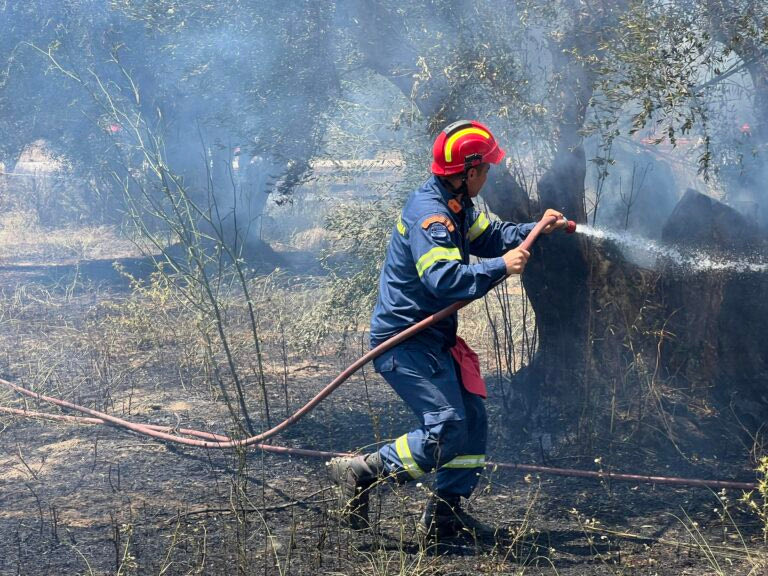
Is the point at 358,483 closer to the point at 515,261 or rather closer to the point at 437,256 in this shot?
the point at 437,256

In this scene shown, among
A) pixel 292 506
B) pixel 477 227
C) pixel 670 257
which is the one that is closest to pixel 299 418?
pixel 292 506

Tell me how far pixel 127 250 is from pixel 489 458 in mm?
10977

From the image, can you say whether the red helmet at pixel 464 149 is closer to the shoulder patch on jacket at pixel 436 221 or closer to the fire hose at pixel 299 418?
the shoulder patch on jacket at pixel 436 221

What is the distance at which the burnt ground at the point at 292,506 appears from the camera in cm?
346

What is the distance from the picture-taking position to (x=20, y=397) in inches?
242

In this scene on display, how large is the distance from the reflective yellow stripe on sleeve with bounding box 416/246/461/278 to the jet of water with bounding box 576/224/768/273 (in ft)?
4.76

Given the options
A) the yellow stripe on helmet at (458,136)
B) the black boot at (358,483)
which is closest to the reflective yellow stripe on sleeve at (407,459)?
the black boot at (358,483)

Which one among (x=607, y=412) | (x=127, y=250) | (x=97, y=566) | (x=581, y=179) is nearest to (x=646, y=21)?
(x=581, y=179)

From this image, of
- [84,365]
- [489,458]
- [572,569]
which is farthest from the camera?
[84,365]

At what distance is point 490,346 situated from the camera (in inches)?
293

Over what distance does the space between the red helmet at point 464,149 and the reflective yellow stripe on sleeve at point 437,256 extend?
0.40 meters

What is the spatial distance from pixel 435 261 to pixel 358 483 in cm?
112

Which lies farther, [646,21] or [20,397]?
[20,397]

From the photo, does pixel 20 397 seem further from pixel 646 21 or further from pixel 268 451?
pixel 646 21
